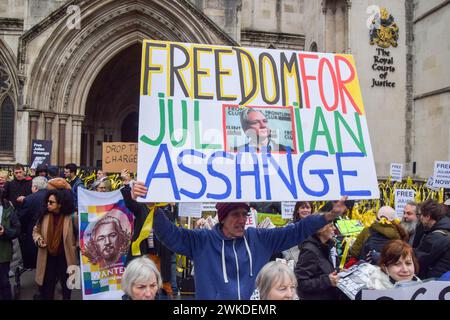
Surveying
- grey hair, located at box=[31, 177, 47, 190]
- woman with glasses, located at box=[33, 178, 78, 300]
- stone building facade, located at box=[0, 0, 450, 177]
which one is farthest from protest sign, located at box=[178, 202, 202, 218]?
stone building facade, located at box=[0, 0, 450, 177]

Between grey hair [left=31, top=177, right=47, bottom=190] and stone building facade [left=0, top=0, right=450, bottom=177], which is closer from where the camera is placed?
grey hair [left=31, top=177, right=47, bottom=190]

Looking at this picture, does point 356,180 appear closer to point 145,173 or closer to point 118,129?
point 145,173

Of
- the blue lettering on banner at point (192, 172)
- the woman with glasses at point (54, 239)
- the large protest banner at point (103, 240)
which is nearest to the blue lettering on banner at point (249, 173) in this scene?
the blue lettering on banner at point (192, 172)

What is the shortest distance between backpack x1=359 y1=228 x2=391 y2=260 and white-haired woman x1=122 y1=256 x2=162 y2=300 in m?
2.31

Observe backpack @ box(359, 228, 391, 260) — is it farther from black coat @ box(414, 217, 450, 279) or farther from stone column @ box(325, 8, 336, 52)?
stone column @ box(325, 8, 336, 52)

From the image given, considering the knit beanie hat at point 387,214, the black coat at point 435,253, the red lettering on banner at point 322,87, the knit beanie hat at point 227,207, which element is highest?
the red lettering on banner at point 322,87

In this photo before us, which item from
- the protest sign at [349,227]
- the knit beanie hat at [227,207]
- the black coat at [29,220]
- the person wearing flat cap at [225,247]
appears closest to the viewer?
the person wearing flat cap at [225,247]

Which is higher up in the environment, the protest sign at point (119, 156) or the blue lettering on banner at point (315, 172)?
the protest sign at point (119, 156)

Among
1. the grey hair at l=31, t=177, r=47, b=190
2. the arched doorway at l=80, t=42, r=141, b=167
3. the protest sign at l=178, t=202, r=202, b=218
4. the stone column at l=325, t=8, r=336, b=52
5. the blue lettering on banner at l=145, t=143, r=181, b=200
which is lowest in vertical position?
the protest sign at l=178, t=202, r=202, b=218

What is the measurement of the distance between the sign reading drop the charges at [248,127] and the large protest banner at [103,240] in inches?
107

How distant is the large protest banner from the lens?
5336 mm

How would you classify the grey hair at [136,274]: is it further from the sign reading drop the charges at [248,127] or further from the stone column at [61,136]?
the stone column at [61,136]

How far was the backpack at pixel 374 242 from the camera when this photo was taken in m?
4.07

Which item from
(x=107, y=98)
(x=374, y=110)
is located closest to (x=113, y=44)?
(x=107, y=98)
